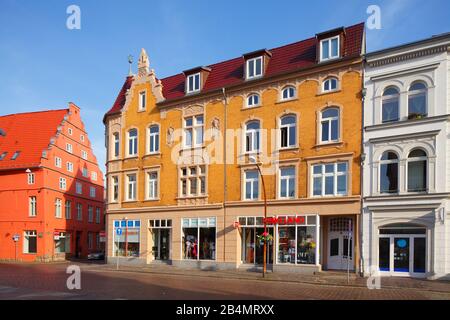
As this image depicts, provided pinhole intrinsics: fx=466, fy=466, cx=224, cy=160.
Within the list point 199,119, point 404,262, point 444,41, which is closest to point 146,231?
point 199,119

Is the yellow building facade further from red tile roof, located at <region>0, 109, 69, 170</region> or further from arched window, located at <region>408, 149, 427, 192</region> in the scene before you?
red tile roof, located at <region>0, 109, 69, 170</region>

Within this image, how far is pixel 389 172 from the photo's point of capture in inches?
921

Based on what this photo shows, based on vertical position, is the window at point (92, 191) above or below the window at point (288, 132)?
below

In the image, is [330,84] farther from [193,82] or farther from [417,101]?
Result: [193,82]

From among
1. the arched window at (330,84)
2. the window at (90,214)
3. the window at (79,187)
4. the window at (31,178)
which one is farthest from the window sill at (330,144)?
the window at (90,214)

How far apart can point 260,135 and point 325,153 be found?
441 cm

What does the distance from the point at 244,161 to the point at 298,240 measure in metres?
5.79

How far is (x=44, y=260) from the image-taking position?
134ft

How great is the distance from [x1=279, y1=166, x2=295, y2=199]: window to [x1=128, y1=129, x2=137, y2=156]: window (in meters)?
12.1

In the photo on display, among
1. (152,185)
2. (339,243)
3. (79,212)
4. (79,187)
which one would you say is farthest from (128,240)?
(79,187)

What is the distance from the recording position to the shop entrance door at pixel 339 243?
25.0 meters

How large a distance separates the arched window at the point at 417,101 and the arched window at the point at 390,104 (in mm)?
618

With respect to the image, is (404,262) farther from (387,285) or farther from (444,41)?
(444,41)

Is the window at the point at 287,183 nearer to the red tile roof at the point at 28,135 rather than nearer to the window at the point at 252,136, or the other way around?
the window at the point at 252,136
